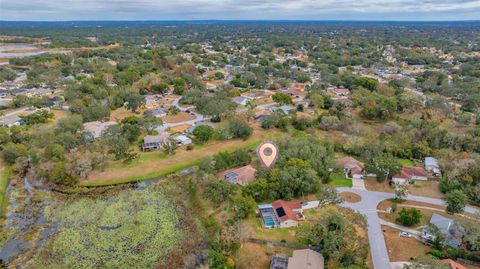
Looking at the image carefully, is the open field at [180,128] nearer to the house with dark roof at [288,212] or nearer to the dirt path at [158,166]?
the dirt path at [158,166]

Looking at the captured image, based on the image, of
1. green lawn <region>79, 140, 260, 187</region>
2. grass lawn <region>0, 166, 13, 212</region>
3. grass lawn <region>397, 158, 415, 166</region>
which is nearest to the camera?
grass lawn <region>0, 166, 13, 212</region>

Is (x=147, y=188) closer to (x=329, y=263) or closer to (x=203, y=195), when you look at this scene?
(x=203, y=195)

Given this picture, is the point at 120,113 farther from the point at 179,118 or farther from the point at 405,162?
the point at 405,162

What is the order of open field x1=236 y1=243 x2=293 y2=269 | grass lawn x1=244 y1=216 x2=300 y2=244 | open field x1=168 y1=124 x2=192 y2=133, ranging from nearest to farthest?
open field x1=236 y1=243 x2=293 y2=269, grass lawn x1=244 y1=216 x2=300 y2=244, open field x1=168 y1=124 x2=192 y2=133

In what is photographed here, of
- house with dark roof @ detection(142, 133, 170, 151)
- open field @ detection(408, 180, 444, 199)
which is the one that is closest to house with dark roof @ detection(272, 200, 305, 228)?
open field @ detection(408, 180, 444, 199)

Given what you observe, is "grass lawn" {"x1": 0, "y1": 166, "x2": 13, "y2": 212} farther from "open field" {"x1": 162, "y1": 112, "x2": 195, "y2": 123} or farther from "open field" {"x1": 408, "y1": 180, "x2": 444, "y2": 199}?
"open field" {"x1": 408, "y1": 180, "x2": 444, "y2": 199}

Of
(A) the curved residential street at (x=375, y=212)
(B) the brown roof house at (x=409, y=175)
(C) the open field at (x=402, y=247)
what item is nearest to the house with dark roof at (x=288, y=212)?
(A) the curved residential street at (x=375, y=212)

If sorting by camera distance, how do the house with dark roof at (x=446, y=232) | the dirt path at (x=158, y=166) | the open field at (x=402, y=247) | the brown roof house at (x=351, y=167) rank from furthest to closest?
1. the dirt path at (x=158, y=166)
2. the brown roof house at (x=351, y=167)
3. the house with dark roof at (x=446, y=232)
4. the open field at (x=402, y=247)

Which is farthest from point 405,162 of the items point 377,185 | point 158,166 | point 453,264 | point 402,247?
point 158,166
